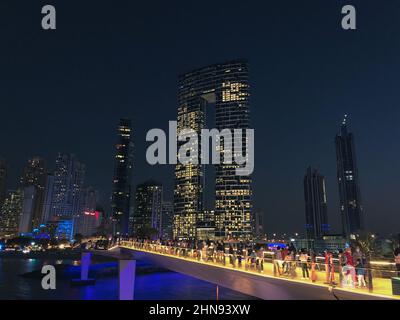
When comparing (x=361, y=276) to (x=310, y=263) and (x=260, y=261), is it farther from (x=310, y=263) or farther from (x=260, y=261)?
(x=260, y=261)

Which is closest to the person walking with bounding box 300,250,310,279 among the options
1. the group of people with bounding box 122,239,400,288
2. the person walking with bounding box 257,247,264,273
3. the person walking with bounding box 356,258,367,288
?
the group of people with bounding box 122,239,400,288

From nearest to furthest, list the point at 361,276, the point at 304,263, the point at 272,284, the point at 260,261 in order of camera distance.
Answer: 1. the point at 361,276
2. the point at 304,263
3. the point at 272,284
4. the point at 260,261

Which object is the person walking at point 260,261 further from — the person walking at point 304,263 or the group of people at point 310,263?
the person walking at point 304,263

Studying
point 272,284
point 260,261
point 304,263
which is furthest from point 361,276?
point 260,261

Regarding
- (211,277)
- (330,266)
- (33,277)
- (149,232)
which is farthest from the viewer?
(149,232)

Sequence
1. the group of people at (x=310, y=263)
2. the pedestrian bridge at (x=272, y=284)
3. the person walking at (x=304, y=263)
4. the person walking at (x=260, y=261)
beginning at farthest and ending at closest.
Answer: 1. the person walking at (x=260, y=261)
2. the person walking at (x=304, y=263)
3. the group of people at (x=310, y=263)
4. the pedestrian bridge at (x=272, y=284)

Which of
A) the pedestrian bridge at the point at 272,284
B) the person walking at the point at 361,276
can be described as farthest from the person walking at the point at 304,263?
the person walking at the point at 361,276

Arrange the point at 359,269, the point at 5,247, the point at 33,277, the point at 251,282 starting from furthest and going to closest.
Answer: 1. the point at 5,247
2. the point at 33,277
3. the point at 251,282
4. the point at 359,269

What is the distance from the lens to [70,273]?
320 ft

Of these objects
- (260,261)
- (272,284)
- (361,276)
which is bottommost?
(272,284)
